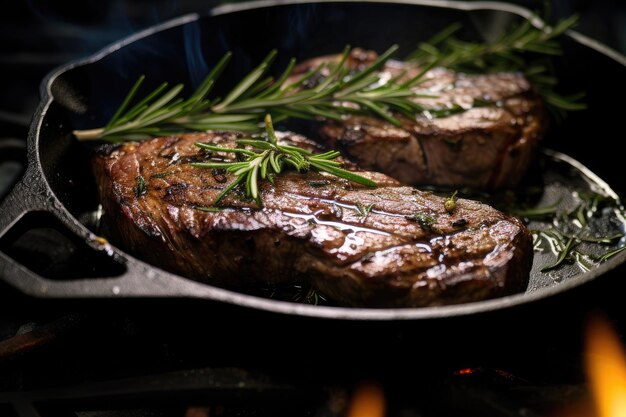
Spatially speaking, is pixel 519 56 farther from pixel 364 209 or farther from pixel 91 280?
pixel 91 280

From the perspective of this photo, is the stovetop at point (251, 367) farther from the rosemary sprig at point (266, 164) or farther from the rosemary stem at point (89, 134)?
the rosemary stem at point (89, 134)

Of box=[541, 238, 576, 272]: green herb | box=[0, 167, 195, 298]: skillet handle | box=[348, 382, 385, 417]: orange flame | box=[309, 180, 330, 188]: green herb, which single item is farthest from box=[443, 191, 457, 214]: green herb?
box=[0, 167, 195, 298]: skillet handle

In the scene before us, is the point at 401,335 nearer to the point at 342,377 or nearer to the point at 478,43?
the point at 342,377

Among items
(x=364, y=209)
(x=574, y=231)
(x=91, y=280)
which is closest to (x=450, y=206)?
(x=364, y=209)

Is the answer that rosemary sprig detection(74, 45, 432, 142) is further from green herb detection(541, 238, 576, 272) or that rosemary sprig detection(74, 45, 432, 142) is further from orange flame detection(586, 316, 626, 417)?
orange flame detection(586, 316, 626, 417)

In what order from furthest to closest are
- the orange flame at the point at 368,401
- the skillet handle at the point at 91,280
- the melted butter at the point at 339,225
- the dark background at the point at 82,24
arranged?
the dark background at the point at 82,24 < the melted butter at the point at 339,225 < the orange flame at the point at 368,401 < the skillet handle at the point at 91,280

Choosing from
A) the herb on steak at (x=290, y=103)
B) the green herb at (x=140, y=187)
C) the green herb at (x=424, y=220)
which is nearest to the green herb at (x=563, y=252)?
the green herb at (x=424, y=220)
